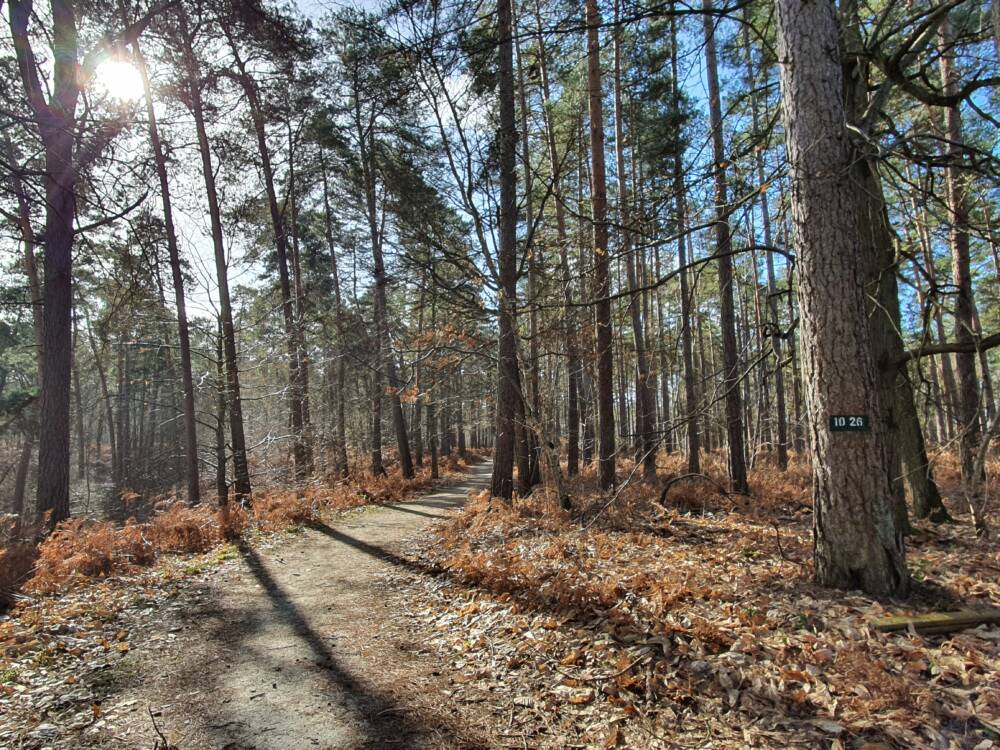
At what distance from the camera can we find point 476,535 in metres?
8.20

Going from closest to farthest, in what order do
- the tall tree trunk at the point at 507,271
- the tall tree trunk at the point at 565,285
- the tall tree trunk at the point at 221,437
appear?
the tall tree trunk at the point at 565,285 < the tall tree trunk at the point at 507,271 < the tall tree trunk at the point at 221,437

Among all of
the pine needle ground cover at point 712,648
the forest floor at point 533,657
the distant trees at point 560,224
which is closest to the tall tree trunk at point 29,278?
the distant trees at point 560,224

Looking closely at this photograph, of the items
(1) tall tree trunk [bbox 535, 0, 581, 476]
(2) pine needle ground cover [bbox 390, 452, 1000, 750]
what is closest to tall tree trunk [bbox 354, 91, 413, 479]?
(1) tall tree trunk [bbox 535, 0, 581, 476]

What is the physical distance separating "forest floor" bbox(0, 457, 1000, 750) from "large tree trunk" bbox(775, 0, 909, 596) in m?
0.43

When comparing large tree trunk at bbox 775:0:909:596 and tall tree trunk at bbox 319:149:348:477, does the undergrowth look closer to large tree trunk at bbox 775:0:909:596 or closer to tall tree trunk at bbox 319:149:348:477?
tall tree trunk at bbox 319:149:348:477

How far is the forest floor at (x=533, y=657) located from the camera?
301 cm

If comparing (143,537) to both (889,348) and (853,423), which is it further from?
(889,348)

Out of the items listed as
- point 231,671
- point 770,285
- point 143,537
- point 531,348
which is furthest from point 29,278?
point 770,285

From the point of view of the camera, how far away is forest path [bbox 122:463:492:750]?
3291 mm

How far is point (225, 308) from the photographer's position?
12.1m

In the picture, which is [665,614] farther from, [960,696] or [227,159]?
[227,159]

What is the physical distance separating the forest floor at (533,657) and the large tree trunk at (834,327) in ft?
1.41

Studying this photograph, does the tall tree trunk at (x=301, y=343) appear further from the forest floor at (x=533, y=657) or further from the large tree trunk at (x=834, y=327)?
the large tree trunk at (x=834, y=327)

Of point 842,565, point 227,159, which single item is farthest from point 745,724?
point 227,159
